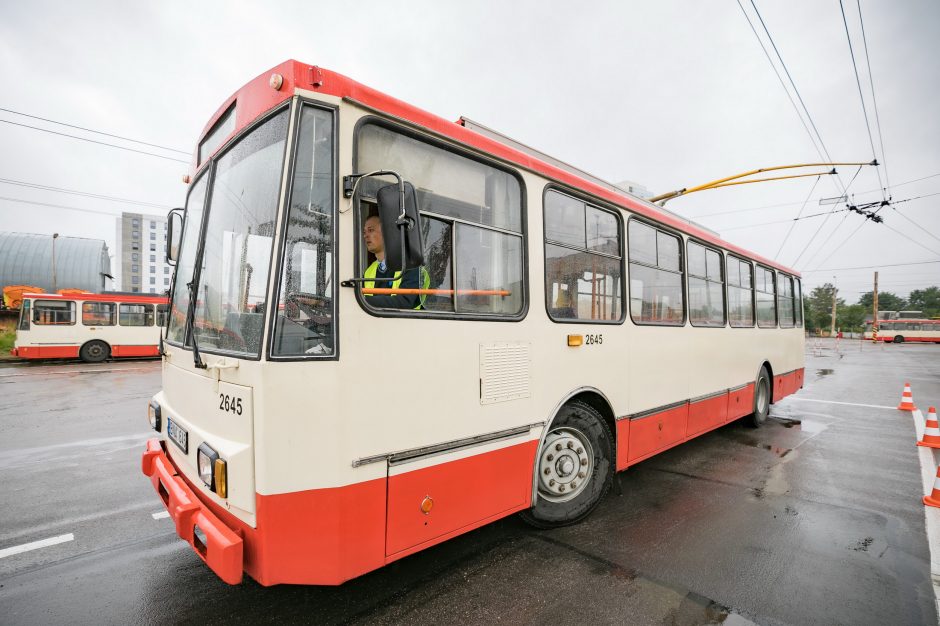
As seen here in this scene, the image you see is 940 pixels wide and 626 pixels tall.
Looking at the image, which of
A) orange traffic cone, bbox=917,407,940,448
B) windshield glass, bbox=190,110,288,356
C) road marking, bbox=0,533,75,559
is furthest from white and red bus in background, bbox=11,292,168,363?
orange traffic cone, bbox=917,407,940,448

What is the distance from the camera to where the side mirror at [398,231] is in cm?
211

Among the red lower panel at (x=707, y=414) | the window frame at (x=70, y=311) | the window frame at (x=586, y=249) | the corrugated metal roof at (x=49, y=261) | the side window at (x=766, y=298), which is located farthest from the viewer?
the corrugated metal roof at (x=49, y=261)

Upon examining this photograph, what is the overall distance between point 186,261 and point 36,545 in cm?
249

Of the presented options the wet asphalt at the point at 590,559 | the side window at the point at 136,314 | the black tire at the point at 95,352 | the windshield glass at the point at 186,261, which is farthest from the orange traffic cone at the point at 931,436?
the black tire at the point at 95,352

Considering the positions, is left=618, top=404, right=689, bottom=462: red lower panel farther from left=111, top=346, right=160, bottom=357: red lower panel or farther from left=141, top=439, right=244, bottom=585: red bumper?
left=111, top=346, right=160, bottom=357: red lower panel

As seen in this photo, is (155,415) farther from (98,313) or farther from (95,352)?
(95,352)

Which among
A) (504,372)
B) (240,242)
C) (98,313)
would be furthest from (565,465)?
(98,313)

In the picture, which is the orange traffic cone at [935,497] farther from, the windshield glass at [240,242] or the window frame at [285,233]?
the windshield glass at [240,242]

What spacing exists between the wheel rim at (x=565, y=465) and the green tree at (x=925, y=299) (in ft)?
367

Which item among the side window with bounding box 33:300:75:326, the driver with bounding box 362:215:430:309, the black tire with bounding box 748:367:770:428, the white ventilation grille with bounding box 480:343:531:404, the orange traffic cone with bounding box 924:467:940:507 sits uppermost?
the side window with bounding box 33:300:75:326

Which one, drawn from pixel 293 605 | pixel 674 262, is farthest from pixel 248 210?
pixel 674 262

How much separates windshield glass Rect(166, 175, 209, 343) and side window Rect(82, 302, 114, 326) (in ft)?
59.6

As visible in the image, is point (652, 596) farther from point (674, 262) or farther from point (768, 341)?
point (768, 341)

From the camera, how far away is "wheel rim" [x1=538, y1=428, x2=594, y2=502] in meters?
3.50
